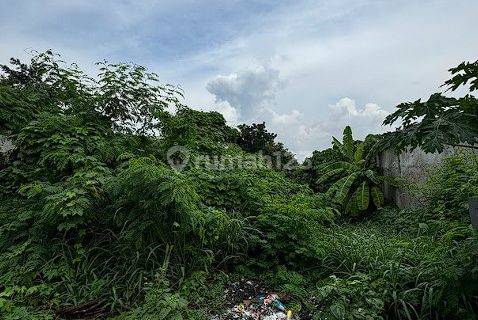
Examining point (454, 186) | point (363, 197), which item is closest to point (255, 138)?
point (363, 197)

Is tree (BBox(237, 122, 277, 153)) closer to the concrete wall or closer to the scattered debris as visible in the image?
the concrete wall

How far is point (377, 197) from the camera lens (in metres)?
8.88

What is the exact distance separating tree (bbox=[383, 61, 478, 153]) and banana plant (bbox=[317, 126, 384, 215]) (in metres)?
6.03

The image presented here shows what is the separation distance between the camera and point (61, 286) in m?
3.66

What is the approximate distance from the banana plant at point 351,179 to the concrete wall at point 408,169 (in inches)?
14.2

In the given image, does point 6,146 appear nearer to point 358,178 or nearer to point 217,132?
point 217,132

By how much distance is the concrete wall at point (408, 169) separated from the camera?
7719mm

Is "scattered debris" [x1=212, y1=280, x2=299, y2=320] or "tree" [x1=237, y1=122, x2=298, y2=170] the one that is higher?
"tree" [x1=237, y1=122, x2=298, y2=170]

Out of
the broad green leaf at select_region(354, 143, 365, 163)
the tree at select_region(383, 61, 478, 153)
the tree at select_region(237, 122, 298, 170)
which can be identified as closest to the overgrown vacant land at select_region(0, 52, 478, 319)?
the tree at select_region(383, 61, 478, 153)

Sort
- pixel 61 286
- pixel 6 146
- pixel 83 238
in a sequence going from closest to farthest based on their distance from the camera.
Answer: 1. pixel 61 286
2. pixel 83 238
3. pixel 6 146

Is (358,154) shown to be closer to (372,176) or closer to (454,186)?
(372,176)

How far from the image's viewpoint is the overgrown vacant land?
2971mm

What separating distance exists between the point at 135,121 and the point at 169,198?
8.81ft

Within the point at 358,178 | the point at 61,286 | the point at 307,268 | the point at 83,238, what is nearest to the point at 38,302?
the point at 61,286
